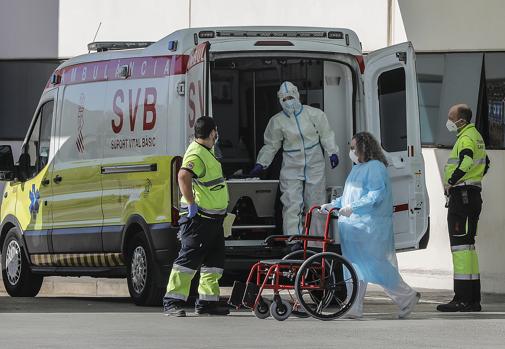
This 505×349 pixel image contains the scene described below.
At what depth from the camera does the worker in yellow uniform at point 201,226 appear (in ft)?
44.1

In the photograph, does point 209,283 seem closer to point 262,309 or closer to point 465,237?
point 262,309

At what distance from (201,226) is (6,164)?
4046 millimetres

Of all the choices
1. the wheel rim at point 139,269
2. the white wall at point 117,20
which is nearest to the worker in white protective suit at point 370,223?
the wheel rim at point 139,269

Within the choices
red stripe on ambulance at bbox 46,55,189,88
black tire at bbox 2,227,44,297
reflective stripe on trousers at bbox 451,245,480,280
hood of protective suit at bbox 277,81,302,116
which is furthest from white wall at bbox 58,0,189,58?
reflective stripe on trousers at bbox 451,245,480,280

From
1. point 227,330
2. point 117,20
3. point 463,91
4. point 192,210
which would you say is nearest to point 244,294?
point 192,210

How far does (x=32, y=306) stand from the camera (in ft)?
48.5

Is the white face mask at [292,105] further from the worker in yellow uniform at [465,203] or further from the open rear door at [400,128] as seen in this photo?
the worker in yellow uniform at [465,203]

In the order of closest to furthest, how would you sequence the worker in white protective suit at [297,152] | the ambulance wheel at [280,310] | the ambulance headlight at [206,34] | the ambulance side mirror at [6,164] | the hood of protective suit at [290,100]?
the ambulance wheel at [280,310] → the ambulance headlight at [206,34] → the worker in white protective suit at [297,152] → the hood of protective suit at [290,100] → the ambulance side mirror at [6,164]

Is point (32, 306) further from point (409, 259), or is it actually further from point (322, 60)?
point (409, 259)

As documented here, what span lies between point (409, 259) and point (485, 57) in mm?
2577

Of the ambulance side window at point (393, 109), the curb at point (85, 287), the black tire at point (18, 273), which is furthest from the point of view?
the curb at point (85, 287)

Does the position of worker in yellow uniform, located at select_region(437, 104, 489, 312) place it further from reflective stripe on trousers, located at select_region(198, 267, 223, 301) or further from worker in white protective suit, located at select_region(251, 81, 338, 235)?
reflective stripe on trousers, located at select_region(198, 267, 223, 301)

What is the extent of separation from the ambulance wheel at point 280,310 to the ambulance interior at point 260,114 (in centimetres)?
199

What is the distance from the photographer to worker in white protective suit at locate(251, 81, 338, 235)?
589 inches
